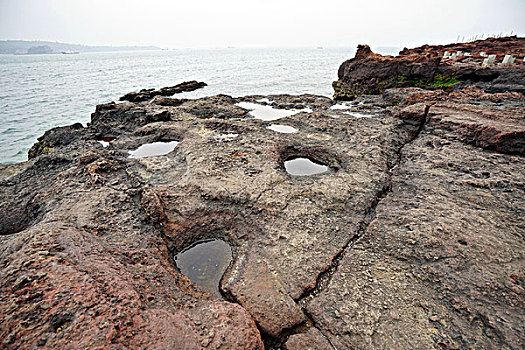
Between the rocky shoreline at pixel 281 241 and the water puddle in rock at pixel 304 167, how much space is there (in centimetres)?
22

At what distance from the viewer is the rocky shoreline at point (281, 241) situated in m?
2.63

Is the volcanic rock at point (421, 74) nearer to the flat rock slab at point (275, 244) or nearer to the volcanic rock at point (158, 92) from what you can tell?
the flat rock slab at point (275, 244)

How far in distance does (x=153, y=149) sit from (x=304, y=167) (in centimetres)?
584

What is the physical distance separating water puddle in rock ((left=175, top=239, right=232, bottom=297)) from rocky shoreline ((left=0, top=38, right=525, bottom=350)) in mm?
120

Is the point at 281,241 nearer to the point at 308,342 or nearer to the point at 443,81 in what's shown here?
the point at 308,342

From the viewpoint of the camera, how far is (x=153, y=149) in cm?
902

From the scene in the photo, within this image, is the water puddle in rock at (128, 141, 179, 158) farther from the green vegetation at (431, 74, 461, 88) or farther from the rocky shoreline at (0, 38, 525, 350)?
the green vegetation at (431, 74, 461, 88)

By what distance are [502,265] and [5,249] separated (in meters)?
7.21

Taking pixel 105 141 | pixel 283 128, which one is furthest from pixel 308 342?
pixel 105 141

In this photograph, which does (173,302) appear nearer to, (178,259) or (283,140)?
(178,259)

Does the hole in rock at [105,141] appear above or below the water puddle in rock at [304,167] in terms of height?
below

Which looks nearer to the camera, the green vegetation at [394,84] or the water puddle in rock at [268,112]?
the water puddle in rock at [268,112]

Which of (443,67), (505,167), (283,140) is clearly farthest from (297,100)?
(505,167)

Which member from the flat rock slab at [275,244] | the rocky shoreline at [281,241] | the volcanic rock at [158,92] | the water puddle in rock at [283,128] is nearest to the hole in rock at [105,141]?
the rocky shoreline at [281,241]
